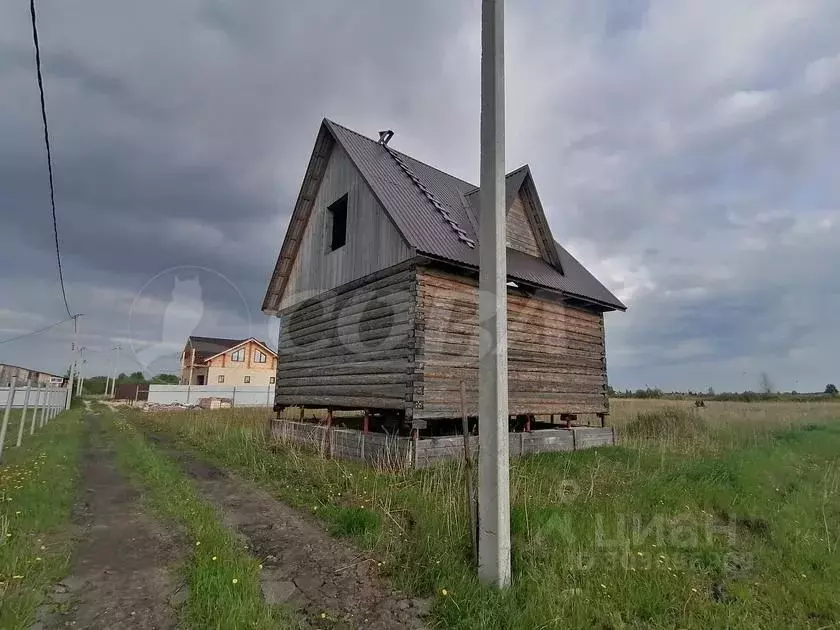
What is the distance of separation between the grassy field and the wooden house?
2149 mm

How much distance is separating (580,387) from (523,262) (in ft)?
12.6

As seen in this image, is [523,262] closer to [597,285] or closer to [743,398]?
[597,285]

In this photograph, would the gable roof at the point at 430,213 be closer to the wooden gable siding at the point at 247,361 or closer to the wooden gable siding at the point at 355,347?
the wooden gable siding at the point at 355,347

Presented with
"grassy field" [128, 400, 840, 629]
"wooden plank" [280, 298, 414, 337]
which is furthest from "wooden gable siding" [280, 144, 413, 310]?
A: "grassy field" [128, 400, 840, 629]

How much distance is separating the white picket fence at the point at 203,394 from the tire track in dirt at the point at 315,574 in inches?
1253

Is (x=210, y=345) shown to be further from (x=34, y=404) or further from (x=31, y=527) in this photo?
(x=31, y=527)

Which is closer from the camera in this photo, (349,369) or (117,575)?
(117,575)

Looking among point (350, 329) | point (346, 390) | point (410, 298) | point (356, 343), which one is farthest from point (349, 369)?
point (410, 298)

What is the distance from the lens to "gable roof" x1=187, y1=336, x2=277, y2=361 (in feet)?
166

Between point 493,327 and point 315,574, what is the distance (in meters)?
2.45

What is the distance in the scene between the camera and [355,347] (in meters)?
10.2

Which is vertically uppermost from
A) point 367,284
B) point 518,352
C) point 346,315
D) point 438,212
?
point 438,212

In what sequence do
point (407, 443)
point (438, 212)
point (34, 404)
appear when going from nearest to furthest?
1. point (407, 443)
2. point (438, 212)
3. point (34, 404)

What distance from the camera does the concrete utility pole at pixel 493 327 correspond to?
132 inches
